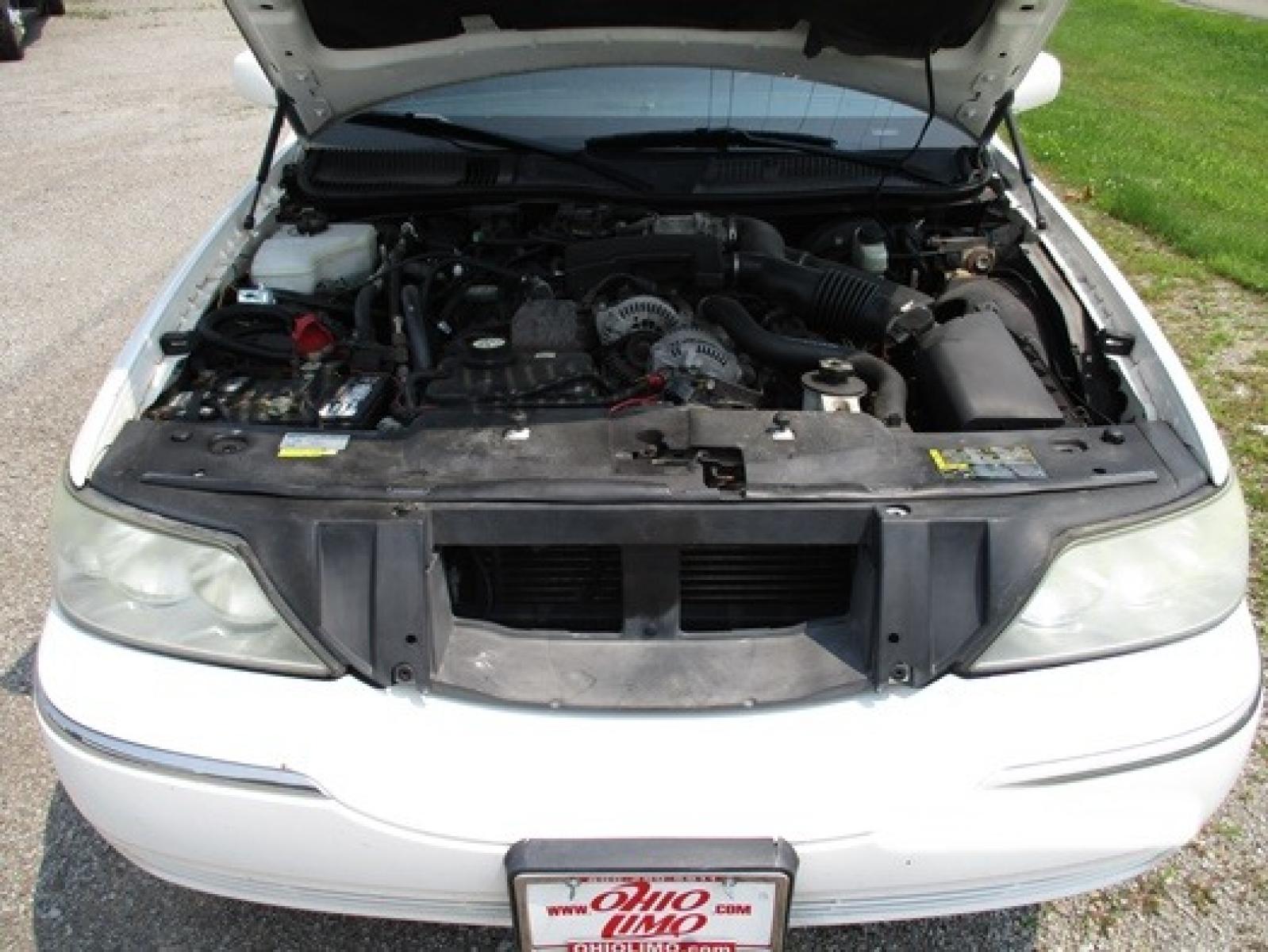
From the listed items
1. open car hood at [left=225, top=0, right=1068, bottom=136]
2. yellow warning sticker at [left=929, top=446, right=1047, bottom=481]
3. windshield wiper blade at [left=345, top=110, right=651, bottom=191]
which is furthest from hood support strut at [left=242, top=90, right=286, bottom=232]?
yellow warning sticker at [left=929, top=446, right=1047, bottom=481]

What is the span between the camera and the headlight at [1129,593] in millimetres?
1400

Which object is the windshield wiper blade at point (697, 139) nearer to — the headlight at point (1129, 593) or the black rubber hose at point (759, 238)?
the black rubber hose at point (759, 238)

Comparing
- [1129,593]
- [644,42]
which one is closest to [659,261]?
[644,42]

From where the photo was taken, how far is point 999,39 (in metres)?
2.15

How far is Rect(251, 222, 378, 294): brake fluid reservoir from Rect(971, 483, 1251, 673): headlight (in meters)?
1.63

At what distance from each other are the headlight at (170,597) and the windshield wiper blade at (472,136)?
55.3 inches

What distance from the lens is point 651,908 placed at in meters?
1.34

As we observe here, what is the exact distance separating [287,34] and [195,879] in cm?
161

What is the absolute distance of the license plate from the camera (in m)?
1.29

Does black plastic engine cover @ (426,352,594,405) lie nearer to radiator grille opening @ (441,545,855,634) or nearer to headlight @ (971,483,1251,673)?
radiator grille opening @ (441,545,855,634)

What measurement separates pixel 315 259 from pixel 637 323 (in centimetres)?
76

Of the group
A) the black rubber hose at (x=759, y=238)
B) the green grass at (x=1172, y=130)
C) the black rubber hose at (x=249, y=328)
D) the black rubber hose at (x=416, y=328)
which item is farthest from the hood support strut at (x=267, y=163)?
the green grass at (x=1172, y=130)

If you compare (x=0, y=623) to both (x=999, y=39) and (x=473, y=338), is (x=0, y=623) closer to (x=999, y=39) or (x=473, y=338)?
(x=473, y=338)

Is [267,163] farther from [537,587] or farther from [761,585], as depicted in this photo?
[761,585]
